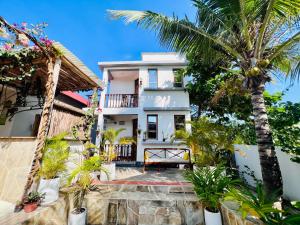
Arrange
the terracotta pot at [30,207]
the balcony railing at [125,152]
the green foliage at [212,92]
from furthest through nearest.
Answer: the balcony railing at [125,152] → the green foliage at [212,92] → the terracotta pot at [30,207]

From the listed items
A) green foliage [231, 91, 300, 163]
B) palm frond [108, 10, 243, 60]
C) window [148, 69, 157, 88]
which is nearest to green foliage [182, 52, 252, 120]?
green foliage [231, 91, 300, 163]

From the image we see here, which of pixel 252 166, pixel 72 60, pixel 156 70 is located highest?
pixel 156 70

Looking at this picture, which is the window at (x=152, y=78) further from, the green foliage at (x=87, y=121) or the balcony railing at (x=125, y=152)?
the green foliage at (x=87, y=121)

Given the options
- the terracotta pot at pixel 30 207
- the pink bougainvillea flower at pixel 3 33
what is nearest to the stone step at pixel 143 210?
the terracotta pot at pixel 30 207

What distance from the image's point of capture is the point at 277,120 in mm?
6223

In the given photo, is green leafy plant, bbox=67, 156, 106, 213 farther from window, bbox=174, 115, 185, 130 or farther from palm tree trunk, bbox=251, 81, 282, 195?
window, bbox=174, 115, 185, 130

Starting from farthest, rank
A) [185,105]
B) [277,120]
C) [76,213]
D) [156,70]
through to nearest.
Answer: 1. [156,70]
2. [185,105]
3. [277,120]
4. [76,213]

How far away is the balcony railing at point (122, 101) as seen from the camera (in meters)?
11.1

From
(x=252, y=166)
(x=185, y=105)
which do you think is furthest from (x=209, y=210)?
(x=185, y=105)

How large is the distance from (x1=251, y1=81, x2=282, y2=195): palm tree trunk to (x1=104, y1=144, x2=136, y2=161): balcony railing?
8132mm

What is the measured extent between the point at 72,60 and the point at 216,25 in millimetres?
4361

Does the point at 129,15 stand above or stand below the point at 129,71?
below

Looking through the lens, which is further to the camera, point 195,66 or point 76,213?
point 195,66

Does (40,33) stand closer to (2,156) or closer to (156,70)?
(2,156)
